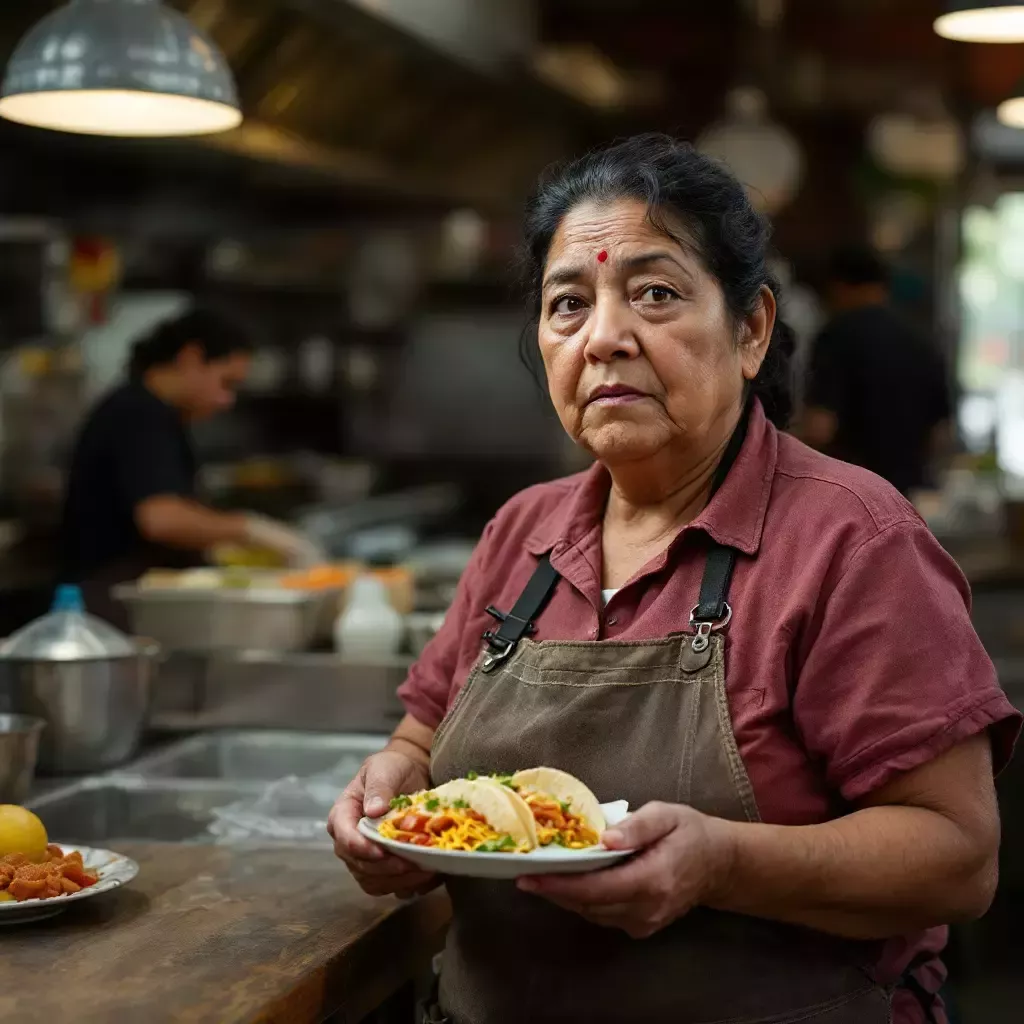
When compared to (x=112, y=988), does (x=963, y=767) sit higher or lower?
higher

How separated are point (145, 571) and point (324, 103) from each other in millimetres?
2309

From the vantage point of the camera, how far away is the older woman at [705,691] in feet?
6.02

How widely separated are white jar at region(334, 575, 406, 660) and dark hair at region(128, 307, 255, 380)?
2.10 m

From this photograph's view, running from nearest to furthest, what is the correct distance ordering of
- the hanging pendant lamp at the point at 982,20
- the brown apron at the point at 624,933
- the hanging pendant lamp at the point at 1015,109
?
the brown apron at the point at 624,933
the hanging pendant lamp at the point at 982,20
the hanging pendant lamp at the point at 1015,109

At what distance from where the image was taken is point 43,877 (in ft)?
6.90

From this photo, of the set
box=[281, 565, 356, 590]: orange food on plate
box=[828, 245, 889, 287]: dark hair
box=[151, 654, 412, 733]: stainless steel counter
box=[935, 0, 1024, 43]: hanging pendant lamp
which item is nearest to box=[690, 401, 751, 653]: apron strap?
box=[151, 654, 412, 733]: stainless steel counter

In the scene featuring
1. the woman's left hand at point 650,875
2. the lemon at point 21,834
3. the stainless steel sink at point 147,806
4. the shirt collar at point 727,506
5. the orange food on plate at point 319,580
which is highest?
the shirt collar at point 727,506

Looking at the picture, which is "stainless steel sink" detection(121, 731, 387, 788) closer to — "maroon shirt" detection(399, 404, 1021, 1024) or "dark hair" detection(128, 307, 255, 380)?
"maroon shirt" detection(399, 404, 1021, 1024)

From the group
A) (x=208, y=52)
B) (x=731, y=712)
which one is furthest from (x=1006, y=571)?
(x=731, y=712)

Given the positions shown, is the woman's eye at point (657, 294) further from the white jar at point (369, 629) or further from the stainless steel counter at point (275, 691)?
the white jar at point (369, 629)

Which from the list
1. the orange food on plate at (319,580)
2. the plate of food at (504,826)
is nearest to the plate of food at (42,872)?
the plate of food at (504,826)

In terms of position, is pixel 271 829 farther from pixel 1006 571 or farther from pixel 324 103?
pixel 324 103

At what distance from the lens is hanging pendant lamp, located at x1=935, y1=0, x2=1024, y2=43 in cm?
404

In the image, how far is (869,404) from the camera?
7.24 m
